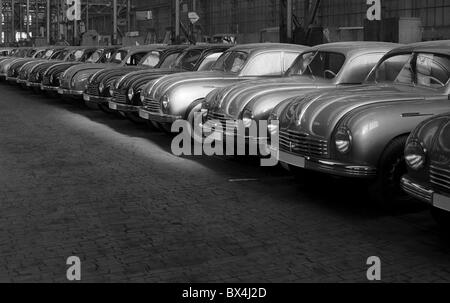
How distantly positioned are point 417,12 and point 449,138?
3601 cm

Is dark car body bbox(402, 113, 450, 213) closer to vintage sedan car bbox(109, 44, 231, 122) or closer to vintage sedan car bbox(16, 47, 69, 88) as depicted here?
vintage sedan car bbox(109, 44, 231, 122)

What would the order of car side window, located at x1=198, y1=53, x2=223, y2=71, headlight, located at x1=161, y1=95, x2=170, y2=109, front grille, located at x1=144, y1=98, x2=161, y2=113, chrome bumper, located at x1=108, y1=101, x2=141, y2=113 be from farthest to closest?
car side window, located at x1=198, y1=53, x2=223, y2=71
chrome bumper, located at x1=108, y1=101, x2=141, y2=113
front grille, located at x1=144, y1=98, x2=161, y2=113
headlight, located at x1=161, y1=95, x2=170, y2=109

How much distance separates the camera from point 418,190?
5.68m

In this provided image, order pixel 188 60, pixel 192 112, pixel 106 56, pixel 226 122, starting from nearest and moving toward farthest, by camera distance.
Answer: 1. pixel 226 122
2. pixel 192 112
3. pixel 188 60
4. pixel 106 56

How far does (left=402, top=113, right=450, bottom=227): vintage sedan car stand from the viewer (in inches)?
211

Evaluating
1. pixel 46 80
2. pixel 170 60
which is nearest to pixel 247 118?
pixel 170 60

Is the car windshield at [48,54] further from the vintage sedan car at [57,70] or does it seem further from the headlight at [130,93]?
the headlight at [130,93]

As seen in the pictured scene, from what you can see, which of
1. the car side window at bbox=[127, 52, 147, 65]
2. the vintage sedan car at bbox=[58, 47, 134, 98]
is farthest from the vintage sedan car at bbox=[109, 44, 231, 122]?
the vintage sedan car at bbox=[58, 47, 134, 98]

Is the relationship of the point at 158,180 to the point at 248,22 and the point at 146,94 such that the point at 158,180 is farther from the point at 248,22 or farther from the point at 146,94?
the point at 248,22

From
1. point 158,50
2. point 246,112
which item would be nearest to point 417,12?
point 158,50

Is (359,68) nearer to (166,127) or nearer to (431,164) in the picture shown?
(431,164)

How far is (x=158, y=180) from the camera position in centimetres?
852

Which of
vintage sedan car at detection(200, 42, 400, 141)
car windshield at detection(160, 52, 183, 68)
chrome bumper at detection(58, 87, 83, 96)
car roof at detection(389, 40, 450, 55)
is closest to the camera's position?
car roof at detection(389, 40, 450, 55)

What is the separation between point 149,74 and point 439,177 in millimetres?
8796
